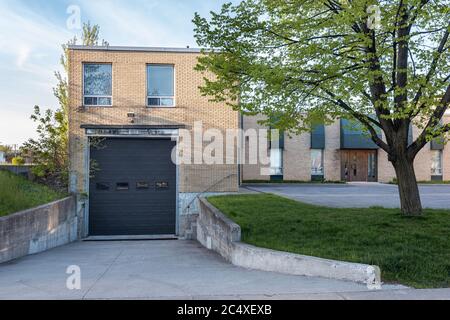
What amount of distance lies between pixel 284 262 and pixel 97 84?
12788mm

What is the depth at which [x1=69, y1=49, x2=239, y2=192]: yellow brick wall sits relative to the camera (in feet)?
51.5

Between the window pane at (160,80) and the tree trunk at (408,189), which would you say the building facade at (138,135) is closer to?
the window pane at (160,80)

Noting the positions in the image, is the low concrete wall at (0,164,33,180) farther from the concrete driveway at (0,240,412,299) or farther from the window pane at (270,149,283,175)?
the window pane at (270,149,283,175)

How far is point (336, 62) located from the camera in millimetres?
8398

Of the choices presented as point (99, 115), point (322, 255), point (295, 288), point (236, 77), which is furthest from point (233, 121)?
point (295, 288)

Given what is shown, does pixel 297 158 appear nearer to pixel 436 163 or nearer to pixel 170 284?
pixel 436 163

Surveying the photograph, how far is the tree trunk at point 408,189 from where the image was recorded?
9727 mm

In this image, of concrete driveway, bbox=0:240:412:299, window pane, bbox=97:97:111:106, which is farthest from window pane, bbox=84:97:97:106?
concrete driveway, bbox=0:240:412:299

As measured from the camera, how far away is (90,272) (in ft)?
21.5

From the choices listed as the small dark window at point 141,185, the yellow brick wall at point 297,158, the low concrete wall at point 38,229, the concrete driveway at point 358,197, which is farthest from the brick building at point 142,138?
the yellow brick wall at point 297,158

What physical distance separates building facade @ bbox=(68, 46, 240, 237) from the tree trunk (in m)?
7.61

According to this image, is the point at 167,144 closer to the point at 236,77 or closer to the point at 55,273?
the point at 236,77
